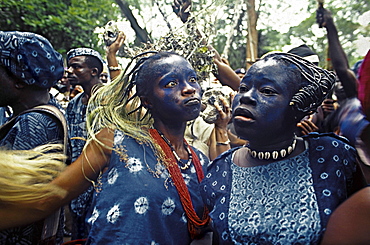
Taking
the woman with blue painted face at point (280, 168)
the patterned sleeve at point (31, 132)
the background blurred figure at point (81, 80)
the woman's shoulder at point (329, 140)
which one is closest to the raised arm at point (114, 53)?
the background blurred figure at point (81, 80)

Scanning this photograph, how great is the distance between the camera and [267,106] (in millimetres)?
1481

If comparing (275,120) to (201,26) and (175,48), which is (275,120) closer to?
(175,48)

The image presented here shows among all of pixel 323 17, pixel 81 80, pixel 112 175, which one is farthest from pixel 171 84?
pixel 81 80

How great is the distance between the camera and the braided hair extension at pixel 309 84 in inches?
59.1

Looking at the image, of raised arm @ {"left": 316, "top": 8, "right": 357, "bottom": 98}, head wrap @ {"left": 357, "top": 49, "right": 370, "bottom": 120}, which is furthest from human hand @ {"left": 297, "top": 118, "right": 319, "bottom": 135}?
head wrap @ {"left": 357, "top": 49, "right": 370, "bottom": 120}

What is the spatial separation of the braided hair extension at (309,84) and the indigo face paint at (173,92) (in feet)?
1.83

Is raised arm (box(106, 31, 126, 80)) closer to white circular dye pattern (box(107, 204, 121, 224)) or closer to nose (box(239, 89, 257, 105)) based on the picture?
white circular dye pattern (box(107, 204, 121, 224))

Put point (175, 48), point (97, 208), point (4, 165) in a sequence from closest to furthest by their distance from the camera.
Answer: point (4, 165)
point (97, 208)
point (175, 48)

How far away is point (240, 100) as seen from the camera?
156cm

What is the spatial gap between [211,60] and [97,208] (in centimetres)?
164

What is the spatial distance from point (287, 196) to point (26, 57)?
1735 mm

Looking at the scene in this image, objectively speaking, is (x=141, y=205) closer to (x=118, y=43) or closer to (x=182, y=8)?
(x=182, y=8)

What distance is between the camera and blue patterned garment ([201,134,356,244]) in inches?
52.0

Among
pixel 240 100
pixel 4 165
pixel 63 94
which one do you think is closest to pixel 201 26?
pixel 240 100
